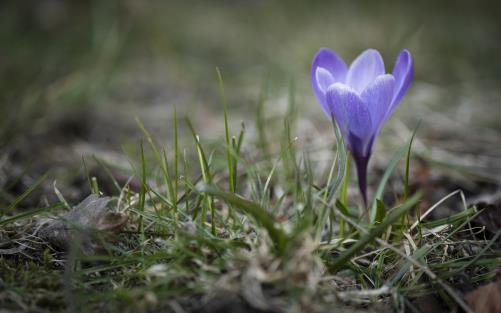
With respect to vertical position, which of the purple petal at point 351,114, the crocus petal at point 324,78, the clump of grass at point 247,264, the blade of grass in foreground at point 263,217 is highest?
the crocus petal at point 324,78

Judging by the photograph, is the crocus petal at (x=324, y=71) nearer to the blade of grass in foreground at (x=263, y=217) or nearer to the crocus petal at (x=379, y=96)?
the crocus petal at (x=379, y=96)

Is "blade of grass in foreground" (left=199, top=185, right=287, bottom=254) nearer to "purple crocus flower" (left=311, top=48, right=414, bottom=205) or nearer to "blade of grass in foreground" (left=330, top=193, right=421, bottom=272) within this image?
"blade of grass in foreground" (left=330, top=193, right=421, bottom=272)

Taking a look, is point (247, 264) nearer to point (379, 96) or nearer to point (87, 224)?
point (87, 224)

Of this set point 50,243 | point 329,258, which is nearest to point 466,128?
point 329,258

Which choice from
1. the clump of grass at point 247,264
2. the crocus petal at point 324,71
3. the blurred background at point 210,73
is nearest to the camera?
the clump of grass at point 247,264

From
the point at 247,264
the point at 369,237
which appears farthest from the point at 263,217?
the point at 369,237

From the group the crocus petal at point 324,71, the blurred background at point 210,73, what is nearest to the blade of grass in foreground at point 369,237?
the crocus petal at point 324,71
